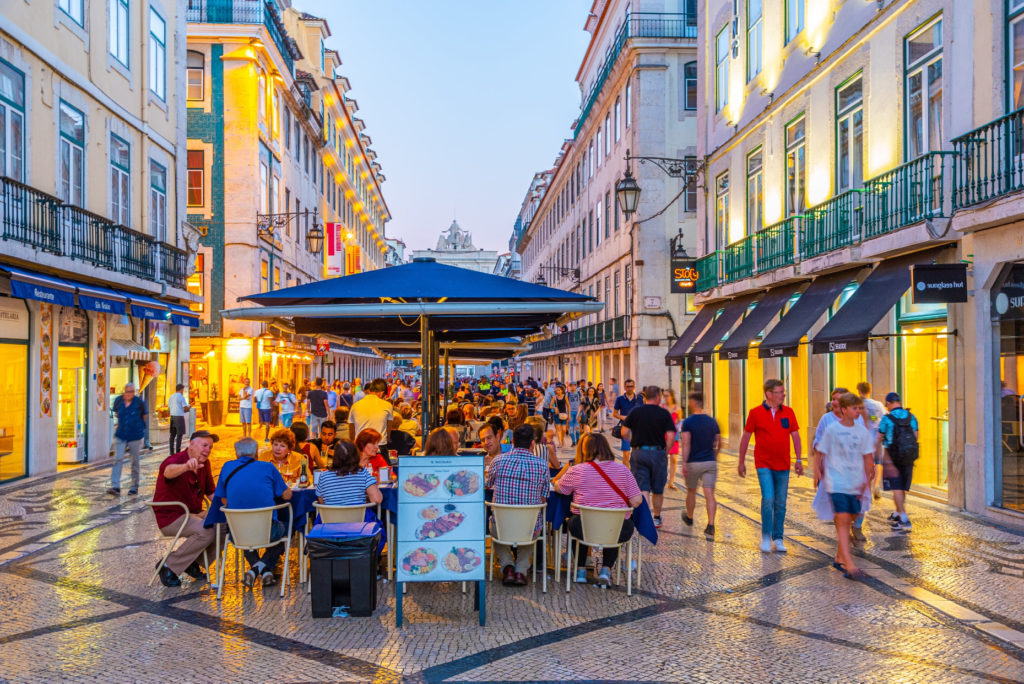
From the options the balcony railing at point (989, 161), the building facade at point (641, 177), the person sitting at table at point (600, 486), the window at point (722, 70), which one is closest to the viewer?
the person sitting at table at point (600, 486)

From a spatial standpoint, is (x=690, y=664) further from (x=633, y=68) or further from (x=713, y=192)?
(x=633, y=68)

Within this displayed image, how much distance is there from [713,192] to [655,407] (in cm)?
1466

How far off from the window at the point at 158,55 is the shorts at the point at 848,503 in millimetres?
18733

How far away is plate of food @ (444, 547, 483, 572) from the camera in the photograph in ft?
22.0

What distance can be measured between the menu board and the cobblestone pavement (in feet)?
1.38

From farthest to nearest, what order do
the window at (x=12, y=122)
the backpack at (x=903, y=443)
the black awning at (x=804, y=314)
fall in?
1. the black awning at (x=804, y=314)
2. the window at (x=12, y=122)
3. the backpack at (x=903, y=443)

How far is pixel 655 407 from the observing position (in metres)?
10.5

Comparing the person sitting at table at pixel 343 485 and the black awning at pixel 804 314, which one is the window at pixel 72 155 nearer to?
the person sitting at table at pixel 343 485

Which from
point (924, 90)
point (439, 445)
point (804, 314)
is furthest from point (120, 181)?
point (924, 90)

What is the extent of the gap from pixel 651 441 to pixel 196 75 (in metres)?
26.7

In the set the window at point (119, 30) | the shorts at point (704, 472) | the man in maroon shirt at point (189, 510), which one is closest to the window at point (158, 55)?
the window at point (119, 30)

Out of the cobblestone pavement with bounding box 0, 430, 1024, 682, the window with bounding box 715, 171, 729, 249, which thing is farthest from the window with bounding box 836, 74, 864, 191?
the cobblestone pavement with bounding box 0, 430, 1024, 682

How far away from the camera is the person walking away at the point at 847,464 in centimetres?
831

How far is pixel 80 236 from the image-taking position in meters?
17.0
